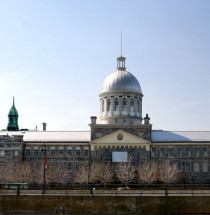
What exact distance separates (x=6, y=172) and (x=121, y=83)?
28.9 m

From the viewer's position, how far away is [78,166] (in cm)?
8294

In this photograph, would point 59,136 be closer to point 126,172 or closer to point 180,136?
point 126,172

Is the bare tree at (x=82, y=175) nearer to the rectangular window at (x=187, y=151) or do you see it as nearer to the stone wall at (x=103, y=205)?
the rectangular window at (x=187, y=151)

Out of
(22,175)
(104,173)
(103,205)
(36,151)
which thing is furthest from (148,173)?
(103,205)

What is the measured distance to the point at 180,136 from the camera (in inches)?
3322

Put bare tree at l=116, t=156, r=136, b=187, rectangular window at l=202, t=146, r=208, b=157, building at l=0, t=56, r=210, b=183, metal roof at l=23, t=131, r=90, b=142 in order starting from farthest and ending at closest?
1. metal roof at l=23, t=131, r=90, b=142
2. rectangular window at l=202, t=146, r=208, b=157
3. building at l=0, t=56, r=210, b=183
4. bare tree at l=116, t=156, r=136, b=187

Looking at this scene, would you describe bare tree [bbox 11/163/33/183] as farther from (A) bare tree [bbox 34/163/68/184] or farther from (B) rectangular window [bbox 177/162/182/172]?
(B) rectangular window [bbox 177/162/182/172]

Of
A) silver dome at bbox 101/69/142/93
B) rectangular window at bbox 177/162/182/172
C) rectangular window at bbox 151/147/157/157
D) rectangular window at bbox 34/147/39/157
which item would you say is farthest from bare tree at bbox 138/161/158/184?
rectangular window at bbox 34/147/39/157

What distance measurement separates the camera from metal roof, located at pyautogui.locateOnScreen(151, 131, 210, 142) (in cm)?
8300

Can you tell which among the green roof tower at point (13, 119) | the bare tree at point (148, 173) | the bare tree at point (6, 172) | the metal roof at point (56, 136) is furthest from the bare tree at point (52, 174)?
the green roof tower at point (13, 119)

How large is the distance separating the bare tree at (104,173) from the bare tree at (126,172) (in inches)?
54.3

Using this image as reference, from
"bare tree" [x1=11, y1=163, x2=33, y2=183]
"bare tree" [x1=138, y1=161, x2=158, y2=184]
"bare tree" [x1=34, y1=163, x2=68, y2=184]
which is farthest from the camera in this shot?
"bare tree" [x1=34, y1=163, x2=68, y2=184]

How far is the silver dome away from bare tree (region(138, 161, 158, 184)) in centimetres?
1726

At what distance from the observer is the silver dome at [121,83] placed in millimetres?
90812
